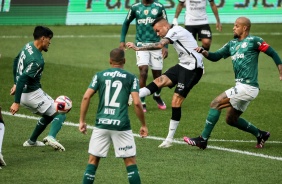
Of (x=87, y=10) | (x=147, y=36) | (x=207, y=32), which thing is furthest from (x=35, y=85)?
(x=87, y=10)

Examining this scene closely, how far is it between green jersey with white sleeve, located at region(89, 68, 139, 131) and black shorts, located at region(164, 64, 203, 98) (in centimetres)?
435

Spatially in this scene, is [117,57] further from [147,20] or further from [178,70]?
[147,20]

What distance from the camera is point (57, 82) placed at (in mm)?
23203

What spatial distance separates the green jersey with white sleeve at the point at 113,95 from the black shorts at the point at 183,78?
14.3 feet

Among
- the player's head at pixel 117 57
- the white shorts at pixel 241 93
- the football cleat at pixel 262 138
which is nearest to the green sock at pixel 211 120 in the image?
the white shorts at pixel 241 93

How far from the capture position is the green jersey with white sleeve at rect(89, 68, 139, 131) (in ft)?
39.5

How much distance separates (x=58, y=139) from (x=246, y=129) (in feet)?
11.9

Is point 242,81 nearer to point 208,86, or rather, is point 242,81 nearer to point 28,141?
point 28,141

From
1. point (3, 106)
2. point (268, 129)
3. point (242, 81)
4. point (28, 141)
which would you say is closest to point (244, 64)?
point (242, 81)

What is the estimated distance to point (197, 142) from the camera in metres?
15.8

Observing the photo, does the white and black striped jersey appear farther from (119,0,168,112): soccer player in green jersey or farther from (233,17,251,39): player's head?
(119,0,168,112): soccer player in green jersey

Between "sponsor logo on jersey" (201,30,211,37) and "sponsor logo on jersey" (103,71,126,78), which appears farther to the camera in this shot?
"sponsor logo on jersey" (201,30,211,37)

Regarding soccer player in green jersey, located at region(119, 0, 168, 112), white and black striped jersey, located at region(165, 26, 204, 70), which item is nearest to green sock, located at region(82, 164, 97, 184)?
white and black striped jersey, located at region(165, 26, 204, 70)

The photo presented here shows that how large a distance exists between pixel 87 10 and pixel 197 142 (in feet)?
59.3
